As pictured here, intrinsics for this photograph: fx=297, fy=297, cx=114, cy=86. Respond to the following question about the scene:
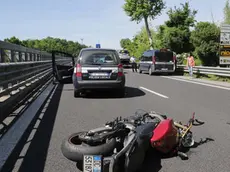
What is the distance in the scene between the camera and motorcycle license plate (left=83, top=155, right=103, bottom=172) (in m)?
3.08

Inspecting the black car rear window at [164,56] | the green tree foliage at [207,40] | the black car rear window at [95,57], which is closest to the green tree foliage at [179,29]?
the green tree foliage at [207,40]

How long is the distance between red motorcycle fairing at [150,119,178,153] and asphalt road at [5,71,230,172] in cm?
18

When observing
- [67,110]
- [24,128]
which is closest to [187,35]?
[67,110]

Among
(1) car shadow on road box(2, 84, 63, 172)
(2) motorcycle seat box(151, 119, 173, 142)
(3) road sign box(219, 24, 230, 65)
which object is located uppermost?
(3) road sign box(219, 24, 230, 65)

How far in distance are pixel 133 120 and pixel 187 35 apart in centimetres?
3209

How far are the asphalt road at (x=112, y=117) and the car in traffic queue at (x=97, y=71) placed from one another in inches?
21.5

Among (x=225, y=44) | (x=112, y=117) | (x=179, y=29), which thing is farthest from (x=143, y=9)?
(x=112, y=117)

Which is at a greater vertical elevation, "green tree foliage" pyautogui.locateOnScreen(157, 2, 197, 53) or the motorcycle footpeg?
"green tree foliage" pyautogui.locateOnScreen(157, 2, 197, 53)

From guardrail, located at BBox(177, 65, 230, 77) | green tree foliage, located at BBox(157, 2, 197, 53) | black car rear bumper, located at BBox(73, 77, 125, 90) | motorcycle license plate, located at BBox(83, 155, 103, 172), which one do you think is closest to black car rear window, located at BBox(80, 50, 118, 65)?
black car rear bumper, located at BBox(73, 77, 125, 90)

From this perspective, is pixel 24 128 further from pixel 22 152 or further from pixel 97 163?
pixel 97 163

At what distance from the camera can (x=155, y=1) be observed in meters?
43.4

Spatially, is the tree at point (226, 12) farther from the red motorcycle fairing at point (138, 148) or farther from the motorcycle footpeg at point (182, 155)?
the red motorcycle fairing at point (138, 148)

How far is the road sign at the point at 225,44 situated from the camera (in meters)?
18.9

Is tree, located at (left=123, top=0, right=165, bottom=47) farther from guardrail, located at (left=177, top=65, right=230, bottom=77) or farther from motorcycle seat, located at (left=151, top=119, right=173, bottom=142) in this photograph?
motorcycle seat, located at (left=151, top=119, right=173, bottom=142)
